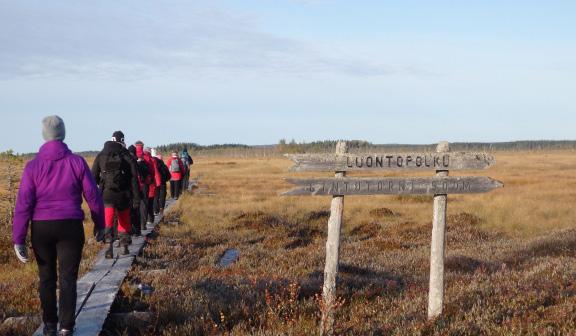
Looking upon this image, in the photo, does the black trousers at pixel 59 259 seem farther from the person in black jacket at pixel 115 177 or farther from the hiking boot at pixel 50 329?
the person in black jacket at pixel 115 177

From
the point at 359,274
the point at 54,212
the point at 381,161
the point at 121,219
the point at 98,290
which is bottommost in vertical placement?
the point at 359,274

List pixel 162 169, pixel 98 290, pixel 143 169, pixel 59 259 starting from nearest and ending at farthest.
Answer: pixel 59 259 → pixel 98 290 → pixel 143 169 → pixel 162 169

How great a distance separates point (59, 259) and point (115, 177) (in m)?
4.21

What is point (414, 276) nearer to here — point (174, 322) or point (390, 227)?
point (174, 322)

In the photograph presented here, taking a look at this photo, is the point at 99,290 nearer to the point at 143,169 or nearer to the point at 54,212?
the point at 54,212

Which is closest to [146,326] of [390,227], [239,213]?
[390,227]

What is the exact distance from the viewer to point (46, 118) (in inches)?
210

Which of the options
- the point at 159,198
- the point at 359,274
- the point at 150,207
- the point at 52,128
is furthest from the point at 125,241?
the point at 159,198

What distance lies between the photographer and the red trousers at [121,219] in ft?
31.7

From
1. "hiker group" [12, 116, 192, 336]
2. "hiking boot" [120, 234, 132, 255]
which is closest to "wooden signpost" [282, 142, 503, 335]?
"hiker group" [12, 116, 192, 336]

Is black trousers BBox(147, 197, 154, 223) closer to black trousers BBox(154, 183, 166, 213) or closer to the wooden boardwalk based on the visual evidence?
black trousers BBox(154, 183, 166, 213)

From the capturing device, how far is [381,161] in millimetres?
6613

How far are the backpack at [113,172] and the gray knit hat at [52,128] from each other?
4152 mm

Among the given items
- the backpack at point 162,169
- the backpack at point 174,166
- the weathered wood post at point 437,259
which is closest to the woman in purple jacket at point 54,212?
the weathered wood post at point 437,259
